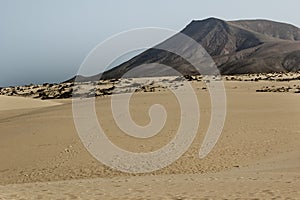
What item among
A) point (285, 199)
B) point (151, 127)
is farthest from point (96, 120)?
point (285, 199)

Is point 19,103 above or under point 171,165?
above

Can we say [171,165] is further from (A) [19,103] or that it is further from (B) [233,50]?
(B) [233,50]

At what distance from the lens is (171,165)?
616 inches

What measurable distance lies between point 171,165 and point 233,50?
136 meters

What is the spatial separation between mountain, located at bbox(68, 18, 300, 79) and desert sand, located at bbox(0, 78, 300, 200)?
53.6m

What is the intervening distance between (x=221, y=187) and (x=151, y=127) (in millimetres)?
10224

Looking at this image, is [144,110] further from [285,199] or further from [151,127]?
[285,199]

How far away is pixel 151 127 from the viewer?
69.4 ft

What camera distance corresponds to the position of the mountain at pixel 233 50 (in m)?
100

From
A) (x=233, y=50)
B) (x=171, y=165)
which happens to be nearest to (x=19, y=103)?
(x=171, y=165)

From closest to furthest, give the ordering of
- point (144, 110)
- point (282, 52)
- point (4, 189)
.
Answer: point (4, 189) → point (144, 110) → point (282, 52)

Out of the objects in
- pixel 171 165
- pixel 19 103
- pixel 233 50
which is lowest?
pixel 171 165

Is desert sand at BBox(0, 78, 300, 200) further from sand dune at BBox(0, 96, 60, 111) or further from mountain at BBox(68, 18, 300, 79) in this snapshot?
mountain at BBox(68, 18, 300, 79)

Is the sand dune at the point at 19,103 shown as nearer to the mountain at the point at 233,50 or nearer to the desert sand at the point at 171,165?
the desert sand at the point at 171,165
